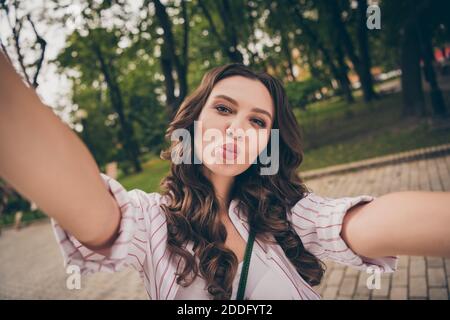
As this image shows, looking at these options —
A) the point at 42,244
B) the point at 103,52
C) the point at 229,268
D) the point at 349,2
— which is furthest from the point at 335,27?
the point at 229,268

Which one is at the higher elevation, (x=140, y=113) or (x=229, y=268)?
(x=229, y=268)

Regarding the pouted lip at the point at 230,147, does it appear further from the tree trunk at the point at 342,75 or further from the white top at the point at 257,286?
the tree trunk at the point at 342,75

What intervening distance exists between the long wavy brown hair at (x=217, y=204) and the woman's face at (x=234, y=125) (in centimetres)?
8

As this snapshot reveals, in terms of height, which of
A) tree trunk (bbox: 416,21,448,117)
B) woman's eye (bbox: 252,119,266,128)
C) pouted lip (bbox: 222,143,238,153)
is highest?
woman's eye (bbox: 252,119,266,128)

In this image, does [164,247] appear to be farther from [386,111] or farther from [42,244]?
[386,111]

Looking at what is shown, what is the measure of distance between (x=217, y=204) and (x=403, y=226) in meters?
0.75

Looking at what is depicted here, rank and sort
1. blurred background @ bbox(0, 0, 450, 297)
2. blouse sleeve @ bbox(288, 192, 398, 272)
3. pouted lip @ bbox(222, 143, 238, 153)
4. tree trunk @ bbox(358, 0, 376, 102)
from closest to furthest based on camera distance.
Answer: blouse sleeve @ bbox(288, 192, 398, 272) → pouted lip @ bbox(222, 143, 238, 153) → blurred background @ bbox(0, 0, 450, 297) → tree trunk @ bbox(358, 0, 376, 102)

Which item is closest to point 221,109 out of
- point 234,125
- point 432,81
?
point 234,125

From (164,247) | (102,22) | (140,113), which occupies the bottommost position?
(140,113)

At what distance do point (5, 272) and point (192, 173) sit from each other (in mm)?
7899

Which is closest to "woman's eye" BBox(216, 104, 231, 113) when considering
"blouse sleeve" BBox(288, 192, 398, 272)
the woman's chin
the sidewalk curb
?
the woman's chin

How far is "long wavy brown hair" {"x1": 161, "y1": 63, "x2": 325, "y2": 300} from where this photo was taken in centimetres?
121

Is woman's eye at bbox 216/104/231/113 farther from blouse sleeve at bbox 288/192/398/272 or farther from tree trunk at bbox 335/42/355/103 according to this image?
tree trunk at bbox 335/42/355/103
